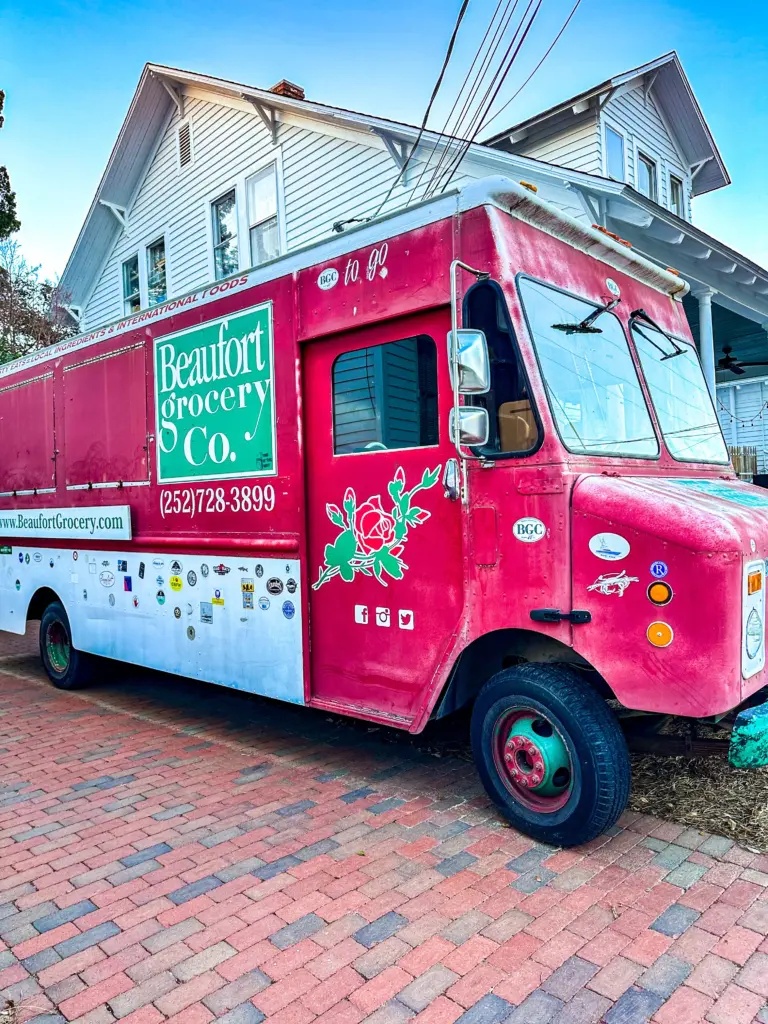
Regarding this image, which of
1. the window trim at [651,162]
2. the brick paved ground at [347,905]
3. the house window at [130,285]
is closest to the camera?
the brick paved ground at [347,905]

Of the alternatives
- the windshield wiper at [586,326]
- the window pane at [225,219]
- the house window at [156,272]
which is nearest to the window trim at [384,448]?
the windshield wiper at [586,326]

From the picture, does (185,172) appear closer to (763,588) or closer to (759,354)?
(759,354)

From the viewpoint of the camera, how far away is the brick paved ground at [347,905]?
2.54 metres

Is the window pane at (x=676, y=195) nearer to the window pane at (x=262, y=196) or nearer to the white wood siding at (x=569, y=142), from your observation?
the white wood siding at (x=569, y=142)

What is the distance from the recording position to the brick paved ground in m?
2.54

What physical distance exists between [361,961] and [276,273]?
3835 millimetres

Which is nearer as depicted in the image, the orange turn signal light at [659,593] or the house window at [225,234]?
the orange turn signal light at [659,593]

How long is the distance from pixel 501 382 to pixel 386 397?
780mm

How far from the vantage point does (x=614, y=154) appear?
39.4 feet

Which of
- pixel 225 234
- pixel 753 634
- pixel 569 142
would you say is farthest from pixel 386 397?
pixel 225 234

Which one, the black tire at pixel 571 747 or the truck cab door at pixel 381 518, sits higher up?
the truck cab door at pixel 381 518

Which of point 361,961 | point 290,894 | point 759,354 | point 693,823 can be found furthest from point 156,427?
point 759,354

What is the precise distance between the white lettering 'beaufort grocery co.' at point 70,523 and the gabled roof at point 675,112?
9020 mm

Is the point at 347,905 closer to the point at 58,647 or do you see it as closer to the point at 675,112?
the point at 58,647
